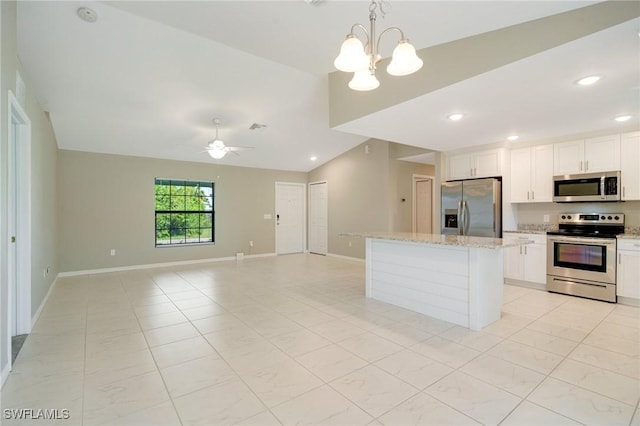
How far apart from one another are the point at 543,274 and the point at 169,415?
200 inches

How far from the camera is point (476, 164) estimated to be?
5.34 meters

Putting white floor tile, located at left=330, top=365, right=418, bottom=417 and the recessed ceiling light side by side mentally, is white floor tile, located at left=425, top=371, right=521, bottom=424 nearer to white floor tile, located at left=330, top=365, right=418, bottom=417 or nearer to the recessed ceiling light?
white floor tile, located at left=330, top=365, right=418, bottom=417

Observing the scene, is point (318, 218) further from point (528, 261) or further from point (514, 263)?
point (528, 261)

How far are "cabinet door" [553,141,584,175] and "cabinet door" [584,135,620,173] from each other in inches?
2.4


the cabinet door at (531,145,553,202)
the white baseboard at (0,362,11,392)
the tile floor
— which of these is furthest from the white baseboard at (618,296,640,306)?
the white baseboard at (0,362,11,392)

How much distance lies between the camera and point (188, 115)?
491cm

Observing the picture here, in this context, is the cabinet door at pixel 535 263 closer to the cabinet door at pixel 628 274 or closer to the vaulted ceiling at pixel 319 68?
the cabinet door at pixel 628 274

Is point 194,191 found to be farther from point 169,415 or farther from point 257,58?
point 169,415

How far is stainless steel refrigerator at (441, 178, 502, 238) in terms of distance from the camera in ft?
16.5

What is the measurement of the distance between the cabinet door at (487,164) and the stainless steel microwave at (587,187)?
800 millimetres

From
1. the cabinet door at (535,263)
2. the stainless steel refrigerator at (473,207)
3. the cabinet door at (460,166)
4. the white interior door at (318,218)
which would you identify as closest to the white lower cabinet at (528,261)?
the cabinet door at (535,263)

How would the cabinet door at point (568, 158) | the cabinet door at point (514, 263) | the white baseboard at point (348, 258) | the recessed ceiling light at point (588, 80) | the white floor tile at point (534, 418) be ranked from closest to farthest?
the white floor tile at point (534, 418), the recessed ceiling light at point (588, 80), the cabinet door at point (568, 158), the cabinet door at point (514, 263), the white baseboard at point (348, 258)

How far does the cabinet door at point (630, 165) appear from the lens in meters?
3.88

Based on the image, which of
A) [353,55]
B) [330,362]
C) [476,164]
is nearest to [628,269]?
[476,164]
